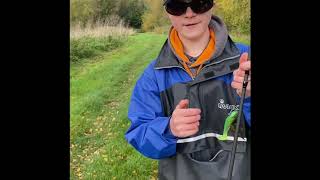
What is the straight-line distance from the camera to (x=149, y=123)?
253 centimetres

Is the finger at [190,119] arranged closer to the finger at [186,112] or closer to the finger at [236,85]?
the finger at [186,112]

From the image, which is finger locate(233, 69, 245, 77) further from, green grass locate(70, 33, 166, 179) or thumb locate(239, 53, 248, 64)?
green grass locate(70, 33, 166, 179)

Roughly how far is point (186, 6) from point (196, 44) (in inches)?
7.1

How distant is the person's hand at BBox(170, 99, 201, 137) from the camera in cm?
247

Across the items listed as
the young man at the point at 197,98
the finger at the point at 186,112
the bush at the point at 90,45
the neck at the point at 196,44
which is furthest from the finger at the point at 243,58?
the bush at the point at 90,45

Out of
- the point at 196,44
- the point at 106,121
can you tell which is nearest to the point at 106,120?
the point at 106,121

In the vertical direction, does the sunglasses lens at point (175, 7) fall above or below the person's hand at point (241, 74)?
above

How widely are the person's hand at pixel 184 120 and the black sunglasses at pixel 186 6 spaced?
375 millimetres

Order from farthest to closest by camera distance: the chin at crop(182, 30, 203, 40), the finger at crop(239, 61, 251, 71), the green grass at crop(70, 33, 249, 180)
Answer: the green grass at crop(70, 33, 249, 180)
the chin at crop(182, 30, 203, 40)
the finger at crop(239, 61, 251, 71)

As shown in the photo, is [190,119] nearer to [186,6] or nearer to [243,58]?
[243,58]

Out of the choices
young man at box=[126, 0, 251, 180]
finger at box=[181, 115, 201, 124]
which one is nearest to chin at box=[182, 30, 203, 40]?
young man at box=[126, 0, 251, 180]

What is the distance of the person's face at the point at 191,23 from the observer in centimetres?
253
